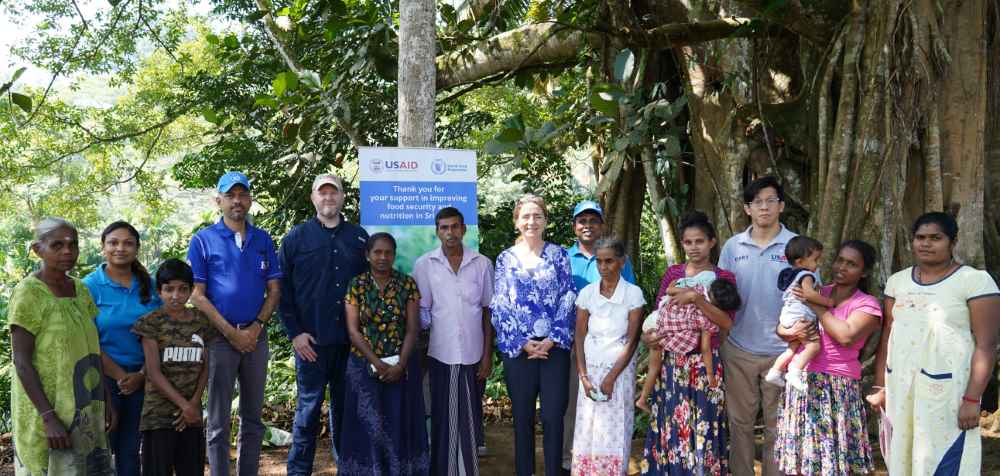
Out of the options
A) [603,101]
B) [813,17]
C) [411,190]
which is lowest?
[411,190]

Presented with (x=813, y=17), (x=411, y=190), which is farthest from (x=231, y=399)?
(x=813, y=17)

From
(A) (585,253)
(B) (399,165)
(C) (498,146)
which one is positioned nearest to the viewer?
(A) (585,253)

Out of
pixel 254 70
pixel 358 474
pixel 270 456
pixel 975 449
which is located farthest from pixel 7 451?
pixel 975 449

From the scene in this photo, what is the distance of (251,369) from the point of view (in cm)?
408

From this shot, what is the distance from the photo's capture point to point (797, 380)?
353 cm

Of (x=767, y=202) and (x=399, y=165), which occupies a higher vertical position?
(x=399, y=165)

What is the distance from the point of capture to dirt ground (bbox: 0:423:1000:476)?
461 cm

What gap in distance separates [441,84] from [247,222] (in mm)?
3250

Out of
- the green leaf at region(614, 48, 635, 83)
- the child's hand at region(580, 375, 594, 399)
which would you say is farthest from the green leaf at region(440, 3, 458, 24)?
the child's hand at region(580, 375, 594, 399)

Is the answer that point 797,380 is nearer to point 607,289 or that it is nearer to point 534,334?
point 607,289

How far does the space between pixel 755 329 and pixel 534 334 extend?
3.50 feet

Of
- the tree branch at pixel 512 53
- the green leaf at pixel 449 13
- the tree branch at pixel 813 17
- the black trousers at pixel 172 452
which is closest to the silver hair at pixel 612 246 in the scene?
the tree branch at pixel 813 17

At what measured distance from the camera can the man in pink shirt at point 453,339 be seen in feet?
13.5

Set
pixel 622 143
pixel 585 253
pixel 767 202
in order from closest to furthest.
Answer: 1. pixel 767 202
2. pixel 585 253
3. pixel 622 143
